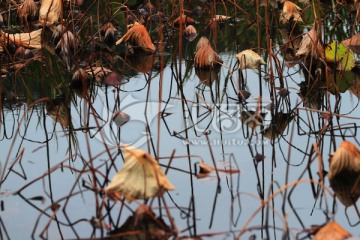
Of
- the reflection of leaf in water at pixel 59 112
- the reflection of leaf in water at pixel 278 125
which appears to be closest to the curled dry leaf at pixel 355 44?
the reflection of leaf in water at pixel 278 125

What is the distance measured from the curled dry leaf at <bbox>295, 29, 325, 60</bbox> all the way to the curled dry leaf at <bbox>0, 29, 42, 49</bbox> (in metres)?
0.86

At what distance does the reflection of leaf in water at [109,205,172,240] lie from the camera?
1422mm

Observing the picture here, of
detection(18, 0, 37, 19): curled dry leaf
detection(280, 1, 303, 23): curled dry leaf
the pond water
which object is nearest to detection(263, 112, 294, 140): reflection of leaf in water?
the pond water

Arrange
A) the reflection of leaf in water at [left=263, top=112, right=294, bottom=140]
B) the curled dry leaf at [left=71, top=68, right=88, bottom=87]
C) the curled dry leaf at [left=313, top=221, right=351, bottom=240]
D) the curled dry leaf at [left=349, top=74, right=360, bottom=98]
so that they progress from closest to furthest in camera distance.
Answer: the curled dry leaf at [left=313, top=221, right=351, bottom=240], the reflection of leaf in water at [left=263, top=112, right=294, bottom=140], the curled dry leaf at [left=349, top=74, right=360, bottom=98], the curled dry leaf at [left=71, top=68, right=88, bottom=87]

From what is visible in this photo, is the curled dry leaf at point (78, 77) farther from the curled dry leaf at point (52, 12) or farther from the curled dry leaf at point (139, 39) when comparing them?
the curled dry leaf at point (52, 12)

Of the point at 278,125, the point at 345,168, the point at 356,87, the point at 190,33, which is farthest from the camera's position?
the point at 190,33

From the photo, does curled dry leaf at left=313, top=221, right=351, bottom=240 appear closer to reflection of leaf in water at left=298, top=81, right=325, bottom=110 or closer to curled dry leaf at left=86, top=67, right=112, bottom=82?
reflection of leaf in water at left=298, top=81, right=325, bottom=110

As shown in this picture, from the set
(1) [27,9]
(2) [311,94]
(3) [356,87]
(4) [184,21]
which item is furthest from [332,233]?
(1) [27,9]

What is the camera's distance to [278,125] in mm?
2059

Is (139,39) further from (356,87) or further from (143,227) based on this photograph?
(143,227)

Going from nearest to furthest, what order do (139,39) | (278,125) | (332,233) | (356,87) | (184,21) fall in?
(332,233), (278,125), (356,87), (139,39), (184,21)

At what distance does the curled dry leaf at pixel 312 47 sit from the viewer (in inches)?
99.0

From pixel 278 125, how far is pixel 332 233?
708 mm

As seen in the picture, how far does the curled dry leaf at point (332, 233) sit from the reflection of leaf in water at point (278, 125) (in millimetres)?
594
